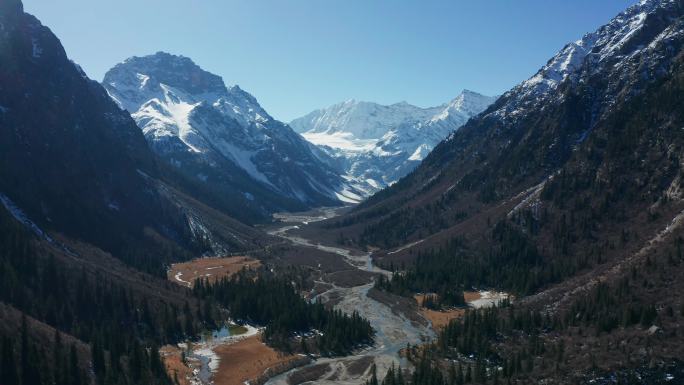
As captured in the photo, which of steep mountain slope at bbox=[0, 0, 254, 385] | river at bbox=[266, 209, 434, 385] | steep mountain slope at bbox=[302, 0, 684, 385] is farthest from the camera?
river at bbox=[266, 209, 434, 385]

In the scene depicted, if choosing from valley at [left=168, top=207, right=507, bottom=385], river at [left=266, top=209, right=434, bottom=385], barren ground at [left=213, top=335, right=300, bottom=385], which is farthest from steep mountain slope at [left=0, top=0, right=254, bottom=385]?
river at [left=266, top=209, right=434, bottom=385]

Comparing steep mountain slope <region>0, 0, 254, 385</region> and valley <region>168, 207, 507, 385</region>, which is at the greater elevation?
steep mountain slope <region>0, 0, 254, 385</region>

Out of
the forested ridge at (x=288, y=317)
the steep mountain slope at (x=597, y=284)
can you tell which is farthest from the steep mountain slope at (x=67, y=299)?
the steep mountain slope at (x=597, y=284)

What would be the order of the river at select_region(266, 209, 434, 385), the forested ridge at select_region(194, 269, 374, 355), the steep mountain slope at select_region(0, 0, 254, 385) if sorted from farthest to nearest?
the forested ridge at select_region(194, 269, 374, 355) < the river at select_region(266, 209, 434, 385) < the steep mountain slope at select_region(0, 0, 254, 385)

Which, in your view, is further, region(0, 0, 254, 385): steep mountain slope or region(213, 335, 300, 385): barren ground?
region(213, 335, 300, 385): barren ground

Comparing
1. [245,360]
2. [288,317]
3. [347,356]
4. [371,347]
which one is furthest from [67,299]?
[371,347]

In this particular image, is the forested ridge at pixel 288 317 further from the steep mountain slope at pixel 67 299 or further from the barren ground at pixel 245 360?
the steep mountain slope at pixel 67 299

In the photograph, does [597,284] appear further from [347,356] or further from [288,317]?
[288,317]

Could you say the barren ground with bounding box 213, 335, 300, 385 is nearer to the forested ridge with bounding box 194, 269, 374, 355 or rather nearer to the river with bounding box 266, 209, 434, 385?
the forested ridge with bounding box 194, 269, 374, 355

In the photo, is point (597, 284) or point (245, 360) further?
point (597, 284)

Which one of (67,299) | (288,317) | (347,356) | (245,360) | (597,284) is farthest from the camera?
(288,317)

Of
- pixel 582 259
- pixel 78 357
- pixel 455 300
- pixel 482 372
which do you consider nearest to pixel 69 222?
pixel 78 357

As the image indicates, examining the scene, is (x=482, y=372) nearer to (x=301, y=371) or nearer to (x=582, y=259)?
(x=301, y=371)

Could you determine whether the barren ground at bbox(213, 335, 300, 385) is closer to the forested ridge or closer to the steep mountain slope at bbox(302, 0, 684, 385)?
the forested ridge
